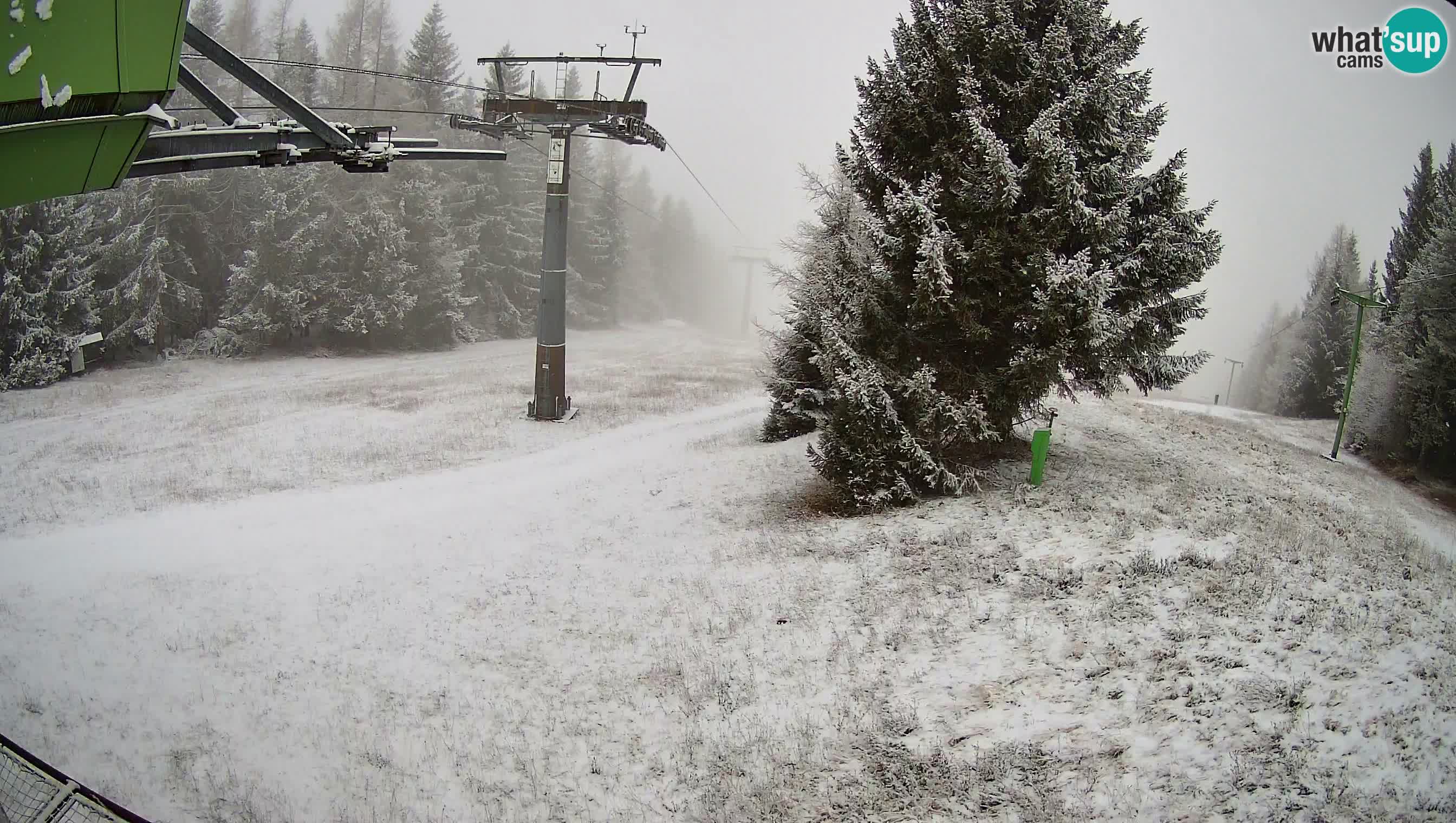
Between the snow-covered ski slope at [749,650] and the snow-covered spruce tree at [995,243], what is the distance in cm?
168

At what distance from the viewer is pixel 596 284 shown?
54625 mm

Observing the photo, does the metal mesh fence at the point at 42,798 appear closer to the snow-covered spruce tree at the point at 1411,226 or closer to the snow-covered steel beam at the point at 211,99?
the snow-covered steel beam at the point at 211,99

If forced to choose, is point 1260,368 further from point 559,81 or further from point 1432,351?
point 559,81

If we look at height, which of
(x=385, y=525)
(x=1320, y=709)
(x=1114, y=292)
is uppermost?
(x=1114, y=292)

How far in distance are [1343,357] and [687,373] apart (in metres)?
37.9

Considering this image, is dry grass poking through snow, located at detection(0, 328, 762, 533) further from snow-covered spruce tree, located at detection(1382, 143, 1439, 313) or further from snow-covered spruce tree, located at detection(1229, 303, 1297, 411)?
snow-covered spruce tree, located at detection(1229, 303, 1297, 411)

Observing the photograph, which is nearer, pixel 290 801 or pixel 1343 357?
pixel 290 801

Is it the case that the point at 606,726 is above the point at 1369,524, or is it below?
below

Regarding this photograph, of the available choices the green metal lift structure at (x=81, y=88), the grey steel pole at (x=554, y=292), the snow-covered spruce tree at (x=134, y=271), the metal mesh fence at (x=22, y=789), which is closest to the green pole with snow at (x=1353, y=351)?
the grey steel pole at (x=554, y=292)

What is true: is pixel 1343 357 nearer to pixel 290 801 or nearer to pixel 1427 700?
pixel 1427 700

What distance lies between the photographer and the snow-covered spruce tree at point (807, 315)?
15266 mm

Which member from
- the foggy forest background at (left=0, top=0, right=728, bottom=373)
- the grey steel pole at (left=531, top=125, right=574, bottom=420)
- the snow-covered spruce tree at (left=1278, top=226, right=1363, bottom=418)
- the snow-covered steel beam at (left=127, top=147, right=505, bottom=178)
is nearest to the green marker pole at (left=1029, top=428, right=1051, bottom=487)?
the snow-covered steel beam at (left=127, top=147, right=505, bottom=178)

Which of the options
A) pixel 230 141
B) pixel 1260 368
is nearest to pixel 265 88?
pixel 230 141

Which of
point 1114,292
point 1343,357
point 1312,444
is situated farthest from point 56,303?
point 1343,357
